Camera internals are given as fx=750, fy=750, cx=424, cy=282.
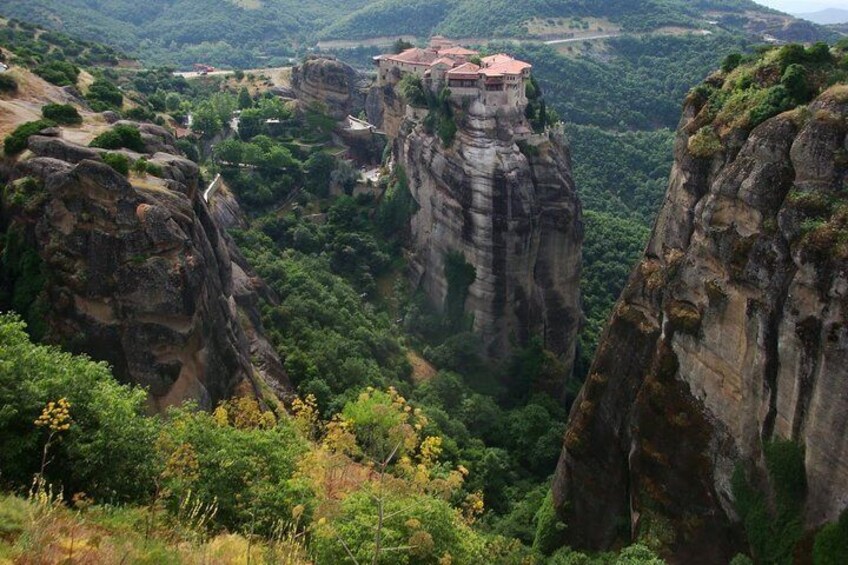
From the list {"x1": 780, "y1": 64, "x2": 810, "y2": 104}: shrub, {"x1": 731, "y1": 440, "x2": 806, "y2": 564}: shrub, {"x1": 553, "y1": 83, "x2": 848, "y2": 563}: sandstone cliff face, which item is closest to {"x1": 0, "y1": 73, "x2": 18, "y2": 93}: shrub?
{"x1": 553, "y1": 83, "x2": 848, "y2": 563}: sandstone cliff face

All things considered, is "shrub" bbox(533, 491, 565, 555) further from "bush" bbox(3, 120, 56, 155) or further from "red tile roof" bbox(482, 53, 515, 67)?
"red tile roof" bbox(482, 53, 515, 67)

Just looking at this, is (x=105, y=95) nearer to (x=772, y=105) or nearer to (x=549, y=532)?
(x=549, y=532)

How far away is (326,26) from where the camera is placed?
656 feet

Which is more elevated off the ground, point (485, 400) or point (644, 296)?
point (644, 296)

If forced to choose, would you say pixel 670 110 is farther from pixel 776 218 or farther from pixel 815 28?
pixel 776 218

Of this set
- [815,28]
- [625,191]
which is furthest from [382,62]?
[815,28]

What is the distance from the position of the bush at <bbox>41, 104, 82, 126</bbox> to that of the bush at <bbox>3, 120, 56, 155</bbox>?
13.5 ft

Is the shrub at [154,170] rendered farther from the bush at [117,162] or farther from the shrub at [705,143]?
the shrub at [705,143]

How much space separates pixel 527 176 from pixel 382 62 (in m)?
28.9

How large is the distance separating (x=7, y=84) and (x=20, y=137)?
11299 millimetres

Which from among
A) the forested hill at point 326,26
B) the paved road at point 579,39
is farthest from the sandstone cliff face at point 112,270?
the paved road at point 579,39

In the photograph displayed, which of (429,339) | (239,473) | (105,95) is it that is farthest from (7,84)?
(429,339)

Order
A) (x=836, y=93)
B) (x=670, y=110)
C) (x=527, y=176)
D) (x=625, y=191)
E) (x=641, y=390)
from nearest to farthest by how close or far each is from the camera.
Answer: (x=836, y=93) < (x=641, y=390) < (x=527, y=176) < (x=625, y=191) < (x=670, y=110)

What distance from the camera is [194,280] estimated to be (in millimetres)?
27922
